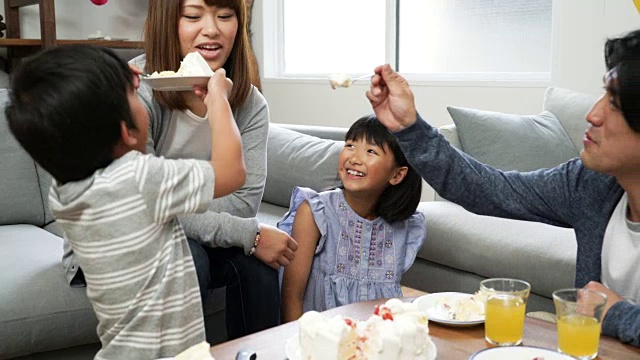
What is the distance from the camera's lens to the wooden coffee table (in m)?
1.25

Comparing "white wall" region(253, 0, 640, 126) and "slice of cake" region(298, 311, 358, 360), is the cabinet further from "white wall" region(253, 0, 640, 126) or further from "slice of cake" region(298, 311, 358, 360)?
"slice of cake" region(298, 311, 358, 360)

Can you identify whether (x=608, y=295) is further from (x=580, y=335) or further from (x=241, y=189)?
(x=241, y=189)

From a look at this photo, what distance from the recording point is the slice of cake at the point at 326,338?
45.1 inches

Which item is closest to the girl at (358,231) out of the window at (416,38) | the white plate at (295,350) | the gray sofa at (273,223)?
the gray sofa at (273,223)

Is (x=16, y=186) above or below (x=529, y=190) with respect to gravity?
below

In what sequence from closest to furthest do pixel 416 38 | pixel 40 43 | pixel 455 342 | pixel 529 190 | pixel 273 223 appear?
pixel 455 342
pixel 529 190
pixel 273 223
pixel 40 43
pixel 416 38

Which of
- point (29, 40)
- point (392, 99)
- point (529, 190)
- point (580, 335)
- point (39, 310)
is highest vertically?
point (29, 40)

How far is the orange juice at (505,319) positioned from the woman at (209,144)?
823 millimetres

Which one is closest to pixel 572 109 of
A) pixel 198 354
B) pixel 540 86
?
pixel 540 86

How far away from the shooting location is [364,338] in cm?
118

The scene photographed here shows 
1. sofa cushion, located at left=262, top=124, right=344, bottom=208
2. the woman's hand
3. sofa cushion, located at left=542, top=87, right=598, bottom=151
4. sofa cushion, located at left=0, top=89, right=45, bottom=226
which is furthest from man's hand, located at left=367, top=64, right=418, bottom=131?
sofa cushion, located at left=542, top=87, right=598, bottom=151

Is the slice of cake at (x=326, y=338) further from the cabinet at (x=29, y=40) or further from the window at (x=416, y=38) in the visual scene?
the cabinet at (x=29, y=40)

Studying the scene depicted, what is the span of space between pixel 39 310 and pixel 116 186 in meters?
0.78

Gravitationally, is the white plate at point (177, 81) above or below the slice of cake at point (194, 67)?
below
